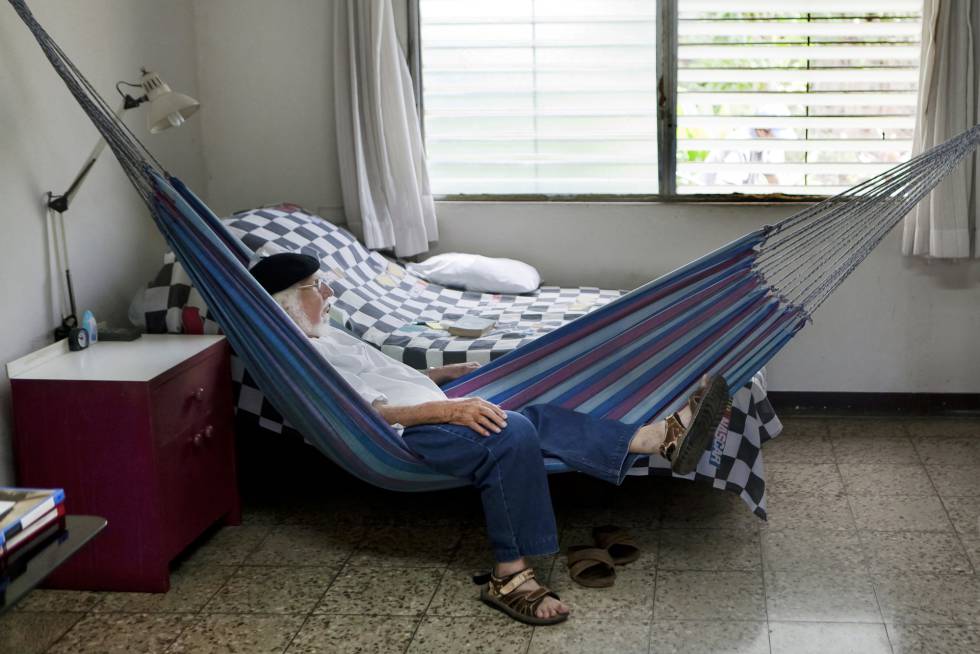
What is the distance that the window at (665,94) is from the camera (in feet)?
12.4

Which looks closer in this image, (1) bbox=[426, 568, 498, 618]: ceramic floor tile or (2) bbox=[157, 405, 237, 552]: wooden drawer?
(1) bbox=[426, 568, 498, 618]: ceramic floor tile

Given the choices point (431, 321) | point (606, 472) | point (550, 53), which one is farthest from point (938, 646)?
point (550, 53)

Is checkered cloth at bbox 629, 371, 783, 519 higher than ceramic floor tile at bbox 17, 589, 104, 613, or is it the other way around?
checkered cloth at bbox 629, 371, 783, 519

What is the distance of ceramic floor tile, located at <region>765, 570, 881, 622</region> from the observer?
2438 millimetres

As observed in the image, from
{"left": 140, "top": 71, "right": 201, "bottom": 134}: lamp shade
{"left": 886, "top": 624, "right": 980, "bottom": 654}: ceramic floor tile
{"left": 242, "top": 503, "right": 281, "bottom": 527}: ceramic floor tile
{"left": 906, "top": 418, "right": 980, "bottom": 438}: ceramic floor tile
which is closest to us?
{"left": 886, "top": 624, "right": 980, "bottom": 654}: ceramic floor tile

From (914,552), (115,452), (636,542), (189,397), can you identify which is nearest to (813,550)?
(914,552)

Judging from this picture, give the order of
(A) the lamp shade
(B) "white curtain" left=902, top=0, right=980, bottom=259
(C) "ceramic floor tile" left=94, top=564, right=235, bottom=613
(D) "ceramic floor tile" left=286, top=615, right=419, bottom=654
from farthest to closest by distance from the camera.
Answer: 1. (B) "white curtain" left=902, top=0, right=980, bottom=259
2. (A) the lamp shade
3. (C) "ceramic floor tile" left=94, top=564, right=235, bottom=613
4. (D) "ceramic floor tile" left=286, top=615, right=419, bottom=654

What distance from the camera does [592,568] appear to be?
2699 millimetres

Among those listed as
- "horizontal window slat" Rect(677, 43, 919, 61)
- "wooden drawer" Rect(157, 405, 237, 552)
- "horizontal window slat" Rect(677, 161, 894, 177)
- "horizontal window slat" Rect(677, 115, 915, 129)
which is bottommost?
"wooden drawer" Rect(157, 405, 237, 552)

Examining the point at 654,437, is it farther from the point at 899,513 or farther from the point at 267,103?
the point at 267,103

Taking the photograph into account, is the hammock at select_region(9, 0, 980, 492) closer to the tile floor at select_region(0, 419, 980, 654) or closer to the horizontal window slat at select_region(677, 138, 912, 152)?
the tile floor at select_region(0, 419, 980, 654)

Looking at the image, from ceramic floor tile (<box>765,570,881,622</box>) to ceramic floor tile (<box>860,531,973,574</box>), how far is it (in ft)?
0.37

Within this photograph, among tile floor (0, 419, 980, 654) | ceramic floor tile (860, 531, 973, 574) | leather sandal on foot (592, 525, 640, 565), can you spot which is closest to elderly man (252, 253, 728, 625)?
tile floor (0, 419, 980, 654)

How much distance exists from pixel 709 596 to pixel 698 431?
382 millimetres
